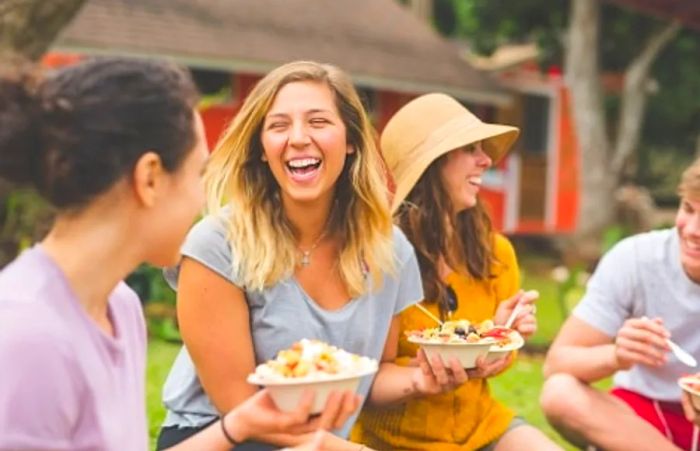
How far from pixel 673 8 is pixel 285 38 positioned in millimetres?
5503

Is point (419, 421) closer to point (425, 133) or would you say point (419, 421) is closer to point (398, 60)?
point (425, 133)

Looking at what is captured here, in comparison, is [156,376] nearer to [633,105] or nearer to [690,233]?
[690,233]

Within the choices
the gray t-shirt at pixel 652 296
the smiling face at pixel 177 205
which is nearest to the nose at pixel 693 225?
the gray t-shirt at pixel 652 296

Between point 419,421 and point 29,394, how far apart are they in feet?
6.02

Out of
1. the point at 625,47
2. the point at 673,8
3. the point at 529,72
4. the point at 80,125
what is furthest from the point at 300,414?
the point at 529,72

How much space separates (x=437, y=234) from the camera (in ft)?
12.5

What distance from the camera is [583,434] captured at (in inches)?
161

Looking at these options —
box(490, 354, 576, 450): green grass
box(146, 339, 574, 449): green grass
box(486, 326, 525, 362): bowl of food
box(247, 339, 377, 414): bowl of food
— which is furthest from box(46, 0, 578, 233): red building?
box(247, 339, 377, 414): bowl of food

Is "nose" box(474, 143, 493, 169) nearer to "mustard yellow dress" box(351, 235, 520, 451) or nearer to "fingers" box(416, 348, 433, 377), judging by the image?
"mustard yellow dress" box(351, 235, 520, 451)

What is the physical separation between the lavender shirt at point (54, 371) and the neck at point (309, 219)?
3.52 ft

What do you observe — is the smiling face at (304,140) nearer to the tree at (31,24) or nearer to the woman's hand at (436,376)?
the woman's hand at (436,376)

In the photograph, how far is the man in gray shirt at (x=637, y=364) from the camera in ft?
13.1

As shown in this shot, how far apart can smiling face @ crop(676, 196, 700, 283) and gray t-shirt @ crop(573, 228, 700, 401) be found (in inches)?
3.4

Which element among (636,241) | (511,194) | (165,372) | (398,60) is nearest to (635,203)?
(511,194)
